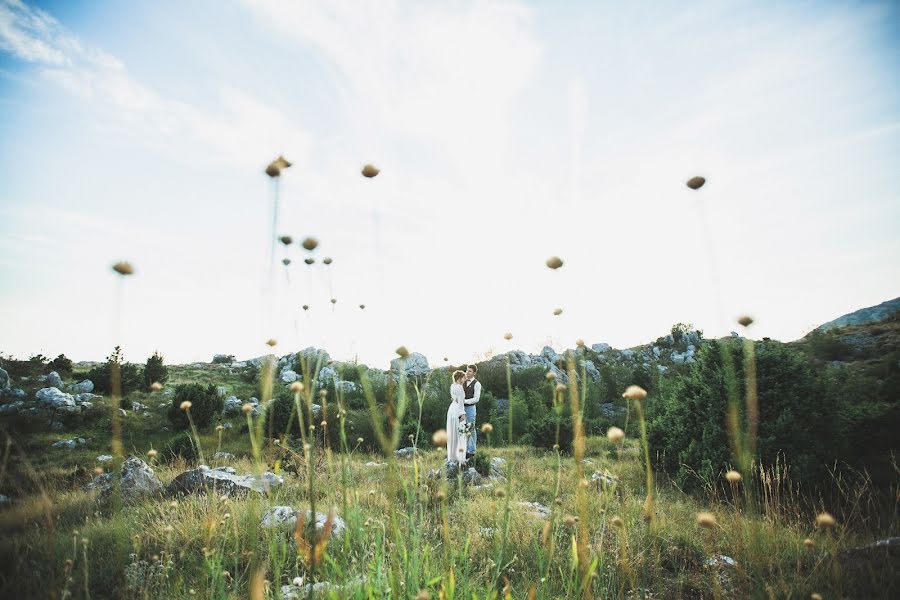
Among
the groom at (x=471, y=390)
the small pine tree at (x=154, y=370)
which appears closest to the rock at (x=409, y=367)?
the groom at (x=471, y=390)

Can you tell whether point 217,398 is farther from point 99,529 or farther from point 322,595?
point 322,595

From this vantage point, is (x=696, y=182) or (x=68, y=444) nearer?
(x=696, y=182)

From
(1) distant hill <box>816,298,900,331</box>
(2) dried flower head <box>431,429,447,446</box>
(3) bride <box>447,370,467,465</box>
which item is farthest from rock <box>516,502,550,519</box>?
(1) distant hill <box>816,298,900,331</box>

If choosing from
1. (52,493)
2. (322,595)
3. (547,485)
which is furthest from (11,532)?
(547,485)

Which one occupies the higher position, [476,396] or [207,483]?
[476,396]

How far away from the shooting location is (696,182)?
1.67 m

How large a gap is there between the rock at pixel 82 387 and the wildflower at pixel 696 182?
25.1m

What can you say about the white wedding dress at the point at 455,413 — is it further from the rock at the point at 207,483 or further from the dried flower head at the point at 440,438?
the dried flower head at the point at 440,438

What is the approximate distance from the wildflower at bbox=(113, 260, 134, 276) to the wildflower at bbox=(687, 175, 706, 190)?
2.22 meters

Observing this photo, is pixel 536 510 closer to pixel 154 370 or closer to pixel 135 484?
pixel 135 484

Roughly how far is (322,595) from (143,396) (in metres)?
22.0

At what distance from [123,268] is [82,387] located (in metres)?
24.2

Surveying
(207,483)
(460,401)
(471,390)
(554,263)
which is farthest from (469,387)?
(554,263)

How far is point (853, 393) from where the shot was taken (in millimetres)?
7863
